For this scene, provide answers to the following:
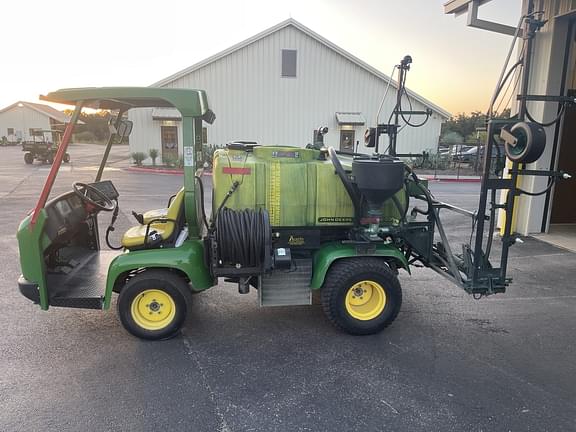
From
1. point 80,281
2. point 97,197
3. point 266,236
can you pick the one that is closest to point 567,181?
point 266,236

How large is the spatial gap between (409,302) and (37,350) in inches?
146

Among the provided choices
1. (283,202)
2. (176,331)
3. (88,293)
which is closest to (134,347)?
(176,331)

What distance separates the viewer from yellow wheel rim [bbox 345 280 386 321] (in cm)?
400

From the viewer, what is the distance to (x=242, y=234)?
3.56 metres

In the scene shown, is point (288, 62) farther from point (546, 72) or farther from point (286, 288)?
point (286, 288)

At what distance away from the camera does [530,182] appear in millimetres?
7891

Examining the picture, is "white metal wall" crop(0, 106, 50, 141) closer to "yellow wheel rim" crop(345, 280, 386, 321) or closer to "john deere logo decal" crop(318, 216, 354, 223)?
"john deere logo decal" crop(318, 216, 354, 223)

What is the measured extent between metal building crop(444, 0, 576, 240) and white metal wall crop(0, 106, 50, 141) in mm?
64245

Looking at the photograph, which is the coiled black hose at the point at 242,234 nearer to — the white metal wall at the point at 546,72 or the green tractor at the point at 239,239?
the green tractor at the point at 239,239

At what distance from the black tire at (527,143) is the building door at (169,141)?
840 inches

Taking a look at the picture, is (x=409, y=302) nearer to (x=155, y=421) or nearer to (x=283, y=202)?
(x=283, y=202)

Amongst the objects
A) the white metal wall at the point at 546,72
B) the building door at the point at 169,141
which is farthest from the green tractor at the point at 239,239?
the building door at the point at 169,141

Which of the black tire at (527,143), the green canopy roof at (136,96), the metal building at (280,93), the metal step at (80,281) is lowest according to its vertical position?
the metal step at (80,281)

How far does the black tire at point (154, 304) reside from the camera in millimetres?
3695
